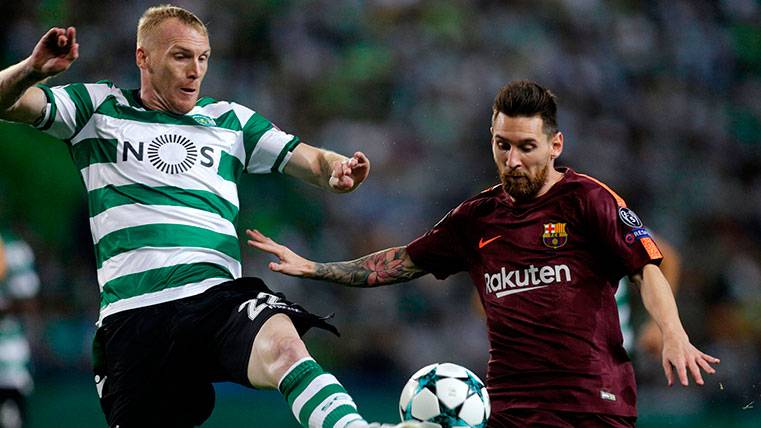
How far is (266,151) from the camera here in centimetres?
501

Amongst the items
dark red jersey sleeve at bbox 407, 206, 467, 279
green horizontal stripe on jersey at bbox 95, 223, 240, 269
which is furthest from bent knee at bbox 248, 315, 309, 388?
dark red jersey sleeve at bbox 407, 206, 467, 279

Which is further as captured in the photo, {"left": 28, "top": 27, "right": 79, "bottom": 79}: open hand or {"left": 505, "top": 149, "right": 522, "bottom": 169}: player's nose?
{"left": 505, "top": 149, "right": 522, "bottom": 169}: player's nose

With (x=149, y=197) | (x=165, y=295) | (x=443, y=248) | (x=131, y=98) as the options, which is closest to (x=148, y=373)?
(x=165, y=295)

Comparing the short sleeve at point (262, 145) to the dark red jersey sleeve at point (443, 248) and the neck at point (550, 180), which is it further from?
the neck at point (550, 180)

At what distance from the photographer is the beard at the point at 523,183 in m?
4.62

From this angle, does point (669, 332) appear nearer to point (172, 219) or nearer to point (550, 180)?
point (550, 180)

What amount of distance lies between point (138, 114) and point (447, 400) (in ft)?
5.90

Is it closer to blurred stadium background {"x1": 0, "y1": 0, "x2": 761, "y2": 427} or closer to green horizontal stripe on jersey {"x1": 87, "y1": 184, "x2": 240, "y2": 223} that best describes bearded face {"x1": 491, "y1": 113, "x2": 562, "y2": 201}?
green horizontal stripe on jersey {"x1": 87, "y1": 184, "x2": 240, "y2": 223}

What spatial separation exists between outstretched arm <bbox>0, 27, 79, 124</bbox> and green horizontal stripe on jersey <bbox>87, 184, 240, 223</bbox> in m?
0.48

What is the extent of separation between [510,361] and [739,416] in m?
5.52

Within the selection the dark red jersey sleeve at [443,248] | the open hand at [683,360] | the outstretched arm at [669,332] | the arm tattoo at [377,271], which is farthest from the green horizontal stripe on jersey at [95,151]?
the open hand at [683,360]

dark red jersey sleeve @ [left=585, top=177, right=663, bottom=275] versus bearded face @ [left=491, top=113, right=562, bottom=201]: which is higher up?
bearded face @ [left=491, top=113, right=562, bottom=201]

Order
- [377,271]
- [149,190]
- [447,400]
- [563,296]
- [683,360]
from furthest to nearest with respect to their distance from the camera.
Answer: [377,271], [149,190], [563,296], [447,400], [683,360]

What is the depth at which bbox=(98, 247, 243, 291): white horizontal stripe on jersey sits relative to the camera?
4535 mm
